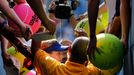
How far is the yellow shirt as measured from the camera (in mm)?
3186

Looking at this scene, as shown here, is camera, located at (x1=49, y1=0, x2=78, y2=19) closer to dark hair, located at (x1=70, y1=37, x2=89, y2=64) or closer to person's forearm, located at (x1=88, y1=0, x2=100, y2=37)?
dark hair, located at (x1=70, y1=37, x2=89, y2=64)

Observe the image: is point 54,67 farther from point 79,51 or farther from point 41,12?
point 41,12

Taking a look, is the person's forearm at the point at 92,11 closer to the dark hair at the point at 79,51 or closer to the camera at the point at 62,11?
the dark hair at the point at 79,51

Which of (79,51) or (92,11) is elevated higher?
(92,11)

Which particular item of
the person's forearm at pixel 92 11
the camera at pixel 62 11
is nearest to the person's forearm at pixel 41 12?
the person's forearm at pixel 92 11

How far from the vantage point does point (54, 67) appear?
10.6 feet

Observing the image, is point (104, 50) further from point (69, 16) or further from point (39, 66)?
point (69, 16)

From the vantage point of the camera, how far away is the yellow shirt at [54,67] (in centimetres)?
319

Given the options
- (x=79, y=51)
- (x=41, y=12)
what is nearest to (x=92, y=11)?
(x=41, y=12)

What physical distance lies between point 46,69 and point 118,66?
Result: 2.07 ft

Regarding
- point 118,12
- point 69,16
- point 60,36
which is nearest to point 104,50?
point 118,12

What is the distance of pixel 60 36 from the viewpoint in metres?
6.15

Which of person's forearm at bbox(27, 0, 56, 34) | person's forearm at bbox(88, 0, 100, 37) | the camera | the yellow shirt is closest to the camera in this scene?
person's forearm at bbox(88, 0, 100, 37)

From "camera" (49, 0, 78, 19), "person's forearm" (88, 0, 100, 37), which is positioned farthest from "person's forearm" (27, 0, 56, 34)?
"camera" (49, 0, 78, 19)
